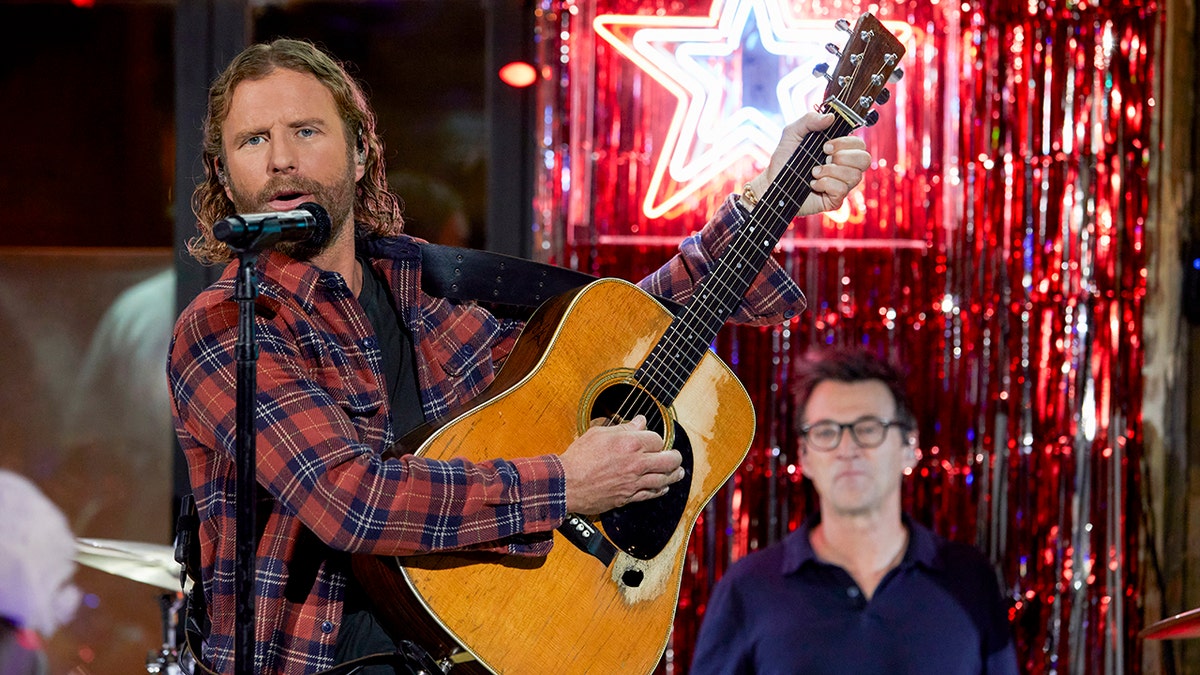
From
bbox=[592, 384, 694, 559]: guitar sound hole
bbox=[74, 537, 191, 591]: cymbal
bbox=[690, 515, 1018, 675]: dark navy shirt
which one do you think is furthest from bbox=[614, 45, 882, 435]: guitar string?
bbox=[74, 537, 191, 591]: cymbal

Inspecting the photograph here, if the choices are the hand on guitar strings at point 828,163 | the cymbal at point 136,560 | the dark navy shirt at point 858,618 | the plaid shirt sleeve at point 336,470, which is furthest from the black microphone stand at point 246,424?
the dark navy shirt at point 858,618

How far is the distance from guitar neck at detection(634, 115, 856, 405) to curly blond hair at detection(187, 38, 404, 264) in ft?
2.23

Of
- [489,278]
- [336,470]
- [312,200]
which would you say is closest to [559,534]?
[336,470]

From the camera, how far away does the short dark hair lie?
3.39 m

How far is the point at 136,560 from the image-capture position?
3111 mm

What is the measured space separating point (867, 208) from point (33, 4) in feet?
10.2

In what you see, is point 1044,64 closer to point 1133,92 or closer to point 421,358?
point 1133,92

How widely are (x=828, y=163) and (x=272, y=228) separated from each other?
3.56 feet

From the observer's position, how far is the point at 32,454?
13.9ft

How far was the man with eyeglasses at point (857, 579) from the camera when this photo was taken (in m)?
3.14

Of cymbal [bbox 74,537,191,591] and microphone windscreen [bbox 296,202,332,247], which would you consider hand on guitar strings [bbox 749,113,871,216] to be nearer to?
microphone windscreen [bbox 296,202,332,247]

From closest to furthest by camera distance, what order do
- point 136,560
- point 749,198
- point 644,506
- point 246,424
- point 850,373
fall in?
point 246,424, point 644,506, point 749,198, point 136,560, point 850,373

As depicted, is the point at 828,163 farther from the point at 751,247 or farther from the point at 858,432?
the point at 858,432

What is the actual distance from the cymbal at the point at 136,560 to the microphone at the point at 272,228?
60.2 inches
